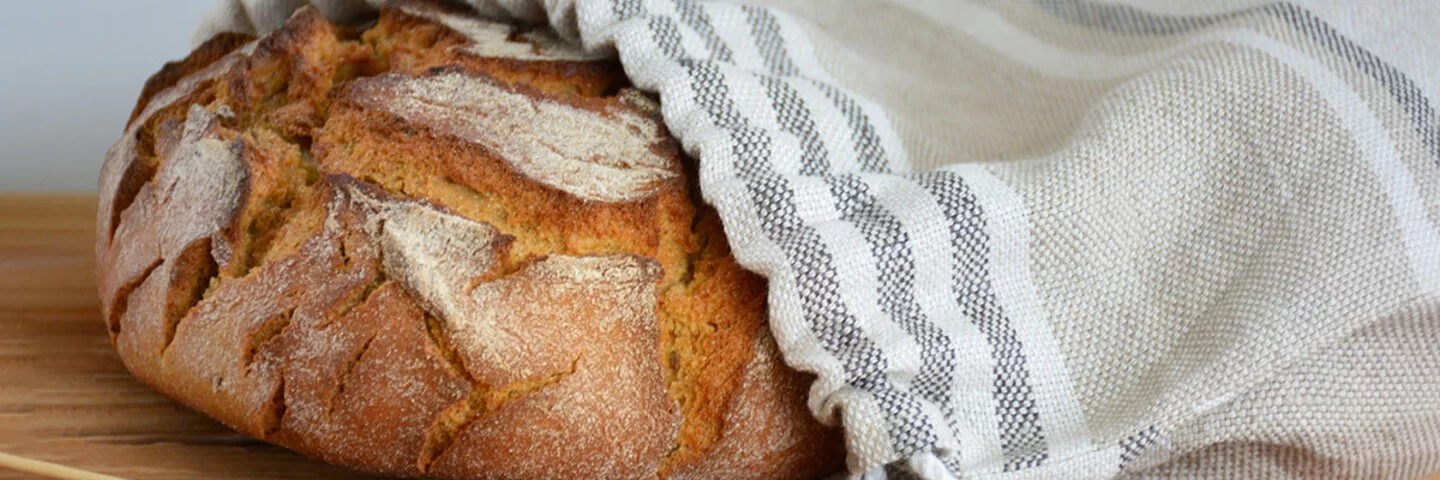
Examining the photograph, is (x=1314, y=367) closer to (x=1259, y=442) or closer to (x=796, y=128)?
(x=1259, y=442)

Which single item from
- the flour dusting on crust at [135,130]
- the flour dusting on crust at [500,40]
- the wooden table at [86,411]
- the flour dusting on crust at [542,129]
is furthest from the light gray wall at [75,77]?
the flour dusting on crust at [542,129]

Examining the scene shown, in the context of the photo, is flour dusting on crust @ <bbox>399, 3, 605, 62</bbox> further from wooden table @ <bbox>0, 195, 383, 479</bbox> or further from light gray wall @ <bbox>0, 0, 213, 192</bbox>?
light gray wall @ <bbox>0, 0, 213, 192</bbox>

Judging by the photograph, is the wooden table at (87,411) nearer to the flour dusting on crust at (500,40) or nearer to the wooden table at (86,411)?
the wooden table at (86,411)

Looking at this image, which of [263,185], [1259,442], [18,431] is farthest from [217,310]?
A: [1259,442]

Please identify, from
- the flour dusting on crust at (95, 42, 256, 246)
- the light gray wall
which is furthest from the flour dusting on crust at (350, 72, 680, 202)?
the light gray wall

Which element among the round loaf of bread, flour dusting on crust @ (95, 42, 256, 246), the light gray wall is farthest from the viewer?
the light gray wall

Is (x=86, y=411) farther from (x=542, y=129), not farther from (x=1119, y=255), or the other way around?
(x=1119, y=255)

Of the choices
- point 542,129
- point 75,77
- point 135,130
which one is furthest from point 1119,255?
point 75,77
